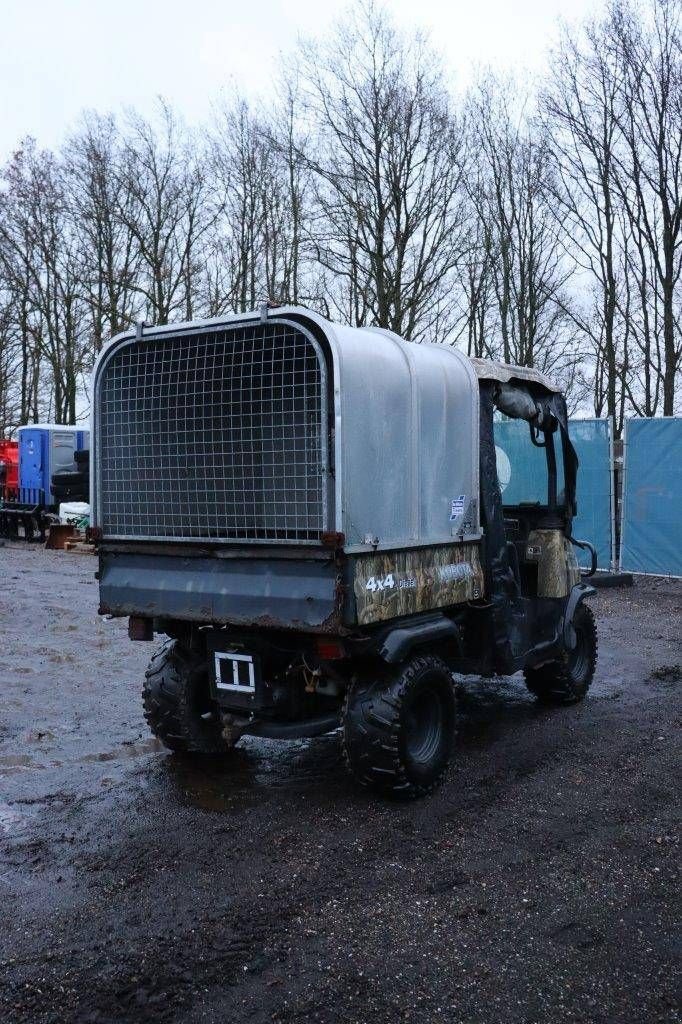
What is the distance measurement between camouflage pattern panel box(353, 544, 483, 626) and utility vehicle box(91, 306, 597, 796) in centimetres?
1

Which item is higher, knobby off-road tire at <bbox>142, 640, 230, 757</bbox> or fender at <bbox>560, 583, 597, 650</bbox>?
fender at <bbox>560, 583, 597, 650</bbox>

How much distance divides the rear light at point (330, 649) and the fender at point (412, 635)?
237mm

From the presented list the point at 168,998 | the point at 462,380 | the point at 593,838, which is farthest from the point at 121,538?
the point at 593,838

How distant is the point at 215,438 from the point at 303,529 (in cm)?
80

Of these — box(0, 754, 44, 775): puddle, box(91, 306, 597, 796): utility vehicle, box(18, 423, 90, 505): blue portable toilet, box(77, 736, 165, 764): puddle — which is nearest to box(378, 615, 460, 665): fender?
box(91, 306, 597, 796): utility vehicle

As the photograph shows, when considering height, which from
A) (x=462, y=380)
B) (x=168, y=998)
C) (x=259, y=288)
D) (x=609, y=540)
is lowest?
(x=168, y=998)

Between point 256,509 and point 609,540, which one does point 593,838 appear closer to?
point 256,509

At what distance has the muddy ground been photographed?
3.11 m

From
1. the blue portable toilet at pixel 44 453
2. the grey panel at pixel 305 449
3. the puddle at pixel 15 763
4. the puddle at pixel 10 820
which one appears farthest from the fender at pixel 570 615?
the blue portable toilet at pixel 44 453

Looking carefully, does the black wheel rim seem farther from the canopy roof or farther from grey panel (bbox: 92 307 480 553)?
the canopy roof

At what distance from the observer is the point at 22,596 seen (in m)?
13.4

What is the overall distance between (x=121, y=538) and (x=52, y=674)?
11.7ft

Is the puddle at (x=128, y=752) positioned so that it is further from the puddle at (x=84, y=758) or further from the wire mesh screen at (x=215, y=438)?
the wire mesh screen at (x=215, y=438)

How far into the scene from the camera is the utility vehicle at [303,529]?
4531 mm
